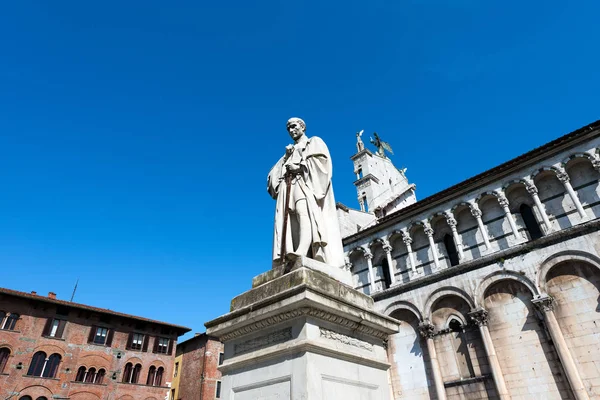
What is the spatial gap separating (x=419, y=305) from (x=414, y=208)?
5.80 metres

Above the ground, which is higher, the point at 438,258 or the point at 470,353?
the point at 438,258

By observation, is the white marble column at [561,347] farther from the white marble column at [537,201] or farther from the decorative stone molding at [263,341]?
the decorative stone molding at [263,341]

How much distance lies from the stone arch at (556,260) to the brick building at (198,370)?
2808 cm

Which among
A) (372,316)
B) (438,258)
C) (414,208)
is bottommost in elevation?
(372,316)

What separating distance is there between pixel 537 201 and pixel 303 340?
63.6 ft

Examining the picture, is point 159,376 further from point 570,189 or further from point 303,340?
point 303,340

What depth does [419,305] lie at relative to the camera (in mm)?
20359

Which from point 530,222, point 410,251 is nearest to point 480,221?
point 530,222

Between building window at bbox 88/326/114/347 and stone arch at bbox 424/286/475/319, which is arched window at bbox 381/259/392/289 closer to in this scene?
stone arch at bbox 424/286/475/319

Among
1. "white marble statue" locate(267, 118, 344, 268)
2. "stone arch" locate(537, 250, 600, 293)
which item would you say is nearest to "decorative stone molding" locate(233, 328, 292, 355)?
"white marble statue" locate(267, 118, 344, 268)

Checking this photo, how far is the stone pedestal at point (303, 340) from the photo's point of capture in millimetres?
3379

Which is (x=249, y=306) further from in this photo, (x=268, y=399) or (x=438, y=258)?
(x=438, y=258)

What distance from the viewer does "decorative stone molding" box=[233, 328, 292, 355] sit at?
3617mm

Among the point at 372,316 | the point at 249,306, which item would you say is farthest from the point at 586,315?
the point at 249,306
